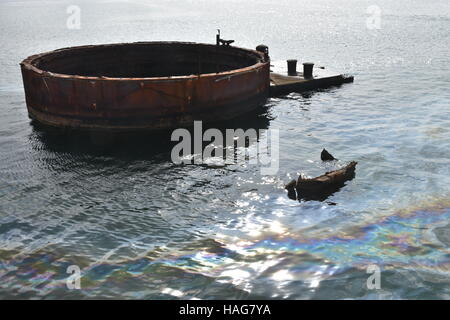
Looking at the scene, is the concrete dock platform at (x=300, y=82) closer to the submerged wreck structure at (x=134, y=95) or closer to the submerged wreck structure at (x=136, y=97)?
the submerged wreck structure at (x=134, y=95)

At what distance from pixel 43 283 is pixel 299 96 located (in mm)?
24067

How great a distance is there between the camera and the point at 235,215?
15023 millimetres

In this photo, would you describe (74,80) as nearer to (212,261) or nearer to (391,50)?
(212,261)

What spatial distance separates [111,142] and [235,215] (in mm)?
9642

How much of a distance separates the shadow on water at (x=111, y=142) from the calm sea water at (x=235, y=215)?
0.40 feet

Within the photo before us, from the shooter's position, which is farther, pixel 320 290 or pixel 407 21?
pixel 407 21

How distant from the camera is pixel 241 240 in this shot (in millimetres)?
13578

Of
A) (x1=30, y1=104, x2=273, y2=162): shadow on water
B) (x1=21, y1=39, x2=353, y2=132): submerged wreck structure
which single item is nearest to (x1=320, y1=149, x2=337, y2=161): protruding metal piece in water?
(x1=30, y1=104, x2=273, y2=162): shadow on water

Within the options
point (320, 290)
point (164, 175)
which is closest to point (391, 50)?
point (164, 175)

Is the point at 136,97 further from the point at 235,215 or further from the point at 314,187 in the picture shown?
the point at 314,187

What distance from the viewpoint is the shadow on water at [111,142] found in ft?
67.3

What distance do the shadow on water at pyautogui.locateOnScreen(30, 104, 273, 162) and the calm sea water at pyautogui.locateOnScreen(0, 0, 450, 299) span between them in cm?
12

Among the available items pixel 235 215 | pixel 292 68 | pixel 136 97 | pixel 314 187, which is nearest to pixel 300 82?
pixel 292 68
